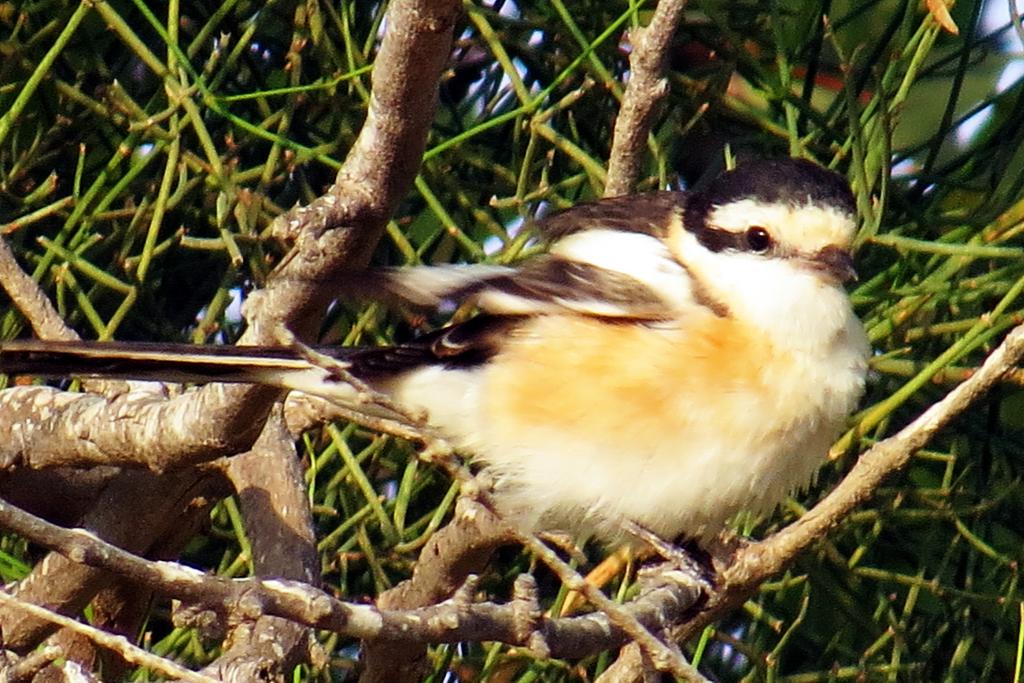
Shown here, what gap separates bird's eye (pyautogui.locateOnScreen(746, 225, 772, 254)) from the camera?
162cm

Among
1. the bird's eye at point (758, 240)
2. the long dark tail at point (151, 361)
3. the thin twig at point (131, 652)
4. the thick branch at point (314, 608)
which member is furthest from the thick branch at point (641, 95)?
the thin twig at point (131, 652)

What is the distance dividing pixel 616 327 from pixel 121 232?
572 millimetres

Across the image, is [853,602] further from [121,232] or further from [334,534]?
[121,232]

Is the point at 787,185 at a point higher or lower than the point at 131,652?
higher

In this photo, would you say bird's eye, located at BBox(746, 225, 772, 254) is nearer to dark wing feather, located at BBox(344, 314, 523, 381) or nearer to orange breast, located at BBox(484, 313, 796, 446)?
orange breast, located at BBox(484, 313, 796, 446)

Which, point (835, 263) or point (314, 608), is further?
point (835, 263)

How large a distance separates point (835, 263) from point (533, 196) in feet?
1.04

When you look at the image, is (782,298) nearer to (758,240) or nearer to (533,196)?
(758,240)

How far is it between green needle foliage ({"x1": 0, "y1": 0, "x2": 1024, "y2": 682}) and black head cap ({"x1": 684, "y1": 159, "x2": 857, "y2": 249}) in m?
0.10

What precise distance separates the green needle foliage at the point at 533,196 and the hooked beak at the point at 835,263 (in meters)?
0.11

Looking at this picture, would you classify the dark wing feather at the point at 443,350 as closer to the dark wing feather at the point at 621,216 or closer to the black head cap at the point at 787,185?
the dark wing feather at the point at 621,216

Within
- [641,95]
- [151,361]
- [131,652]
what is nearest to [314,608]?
[131,652]

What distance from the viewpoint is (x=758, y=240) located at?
1622 millimetres

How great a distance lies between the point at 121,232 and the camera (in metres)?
1.79
